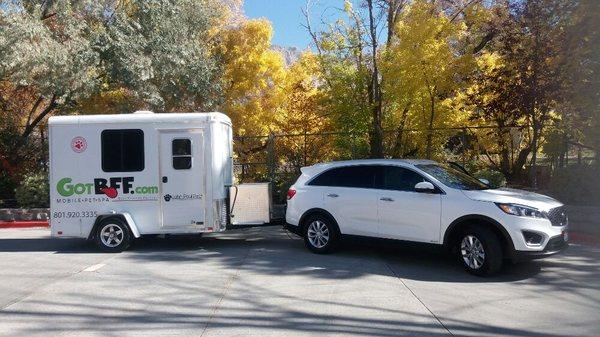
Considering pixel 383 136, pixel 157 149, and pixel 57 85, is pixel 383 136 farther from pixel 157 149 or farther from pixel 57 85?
pixel 57 85

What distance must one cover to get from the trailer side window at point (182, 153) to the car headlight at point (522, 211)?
5592 mm

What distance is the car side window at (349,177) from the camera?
9.41 metres

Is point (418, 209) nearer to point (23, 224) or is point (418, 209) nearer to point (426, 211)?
point (426, 211)

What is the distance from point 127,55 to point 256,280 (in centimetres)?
901

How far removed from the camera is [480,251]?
26.2 ft

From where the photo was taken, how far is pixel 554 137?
1451 centimetres

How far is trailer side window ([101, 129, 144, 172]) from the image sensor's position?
406 inches

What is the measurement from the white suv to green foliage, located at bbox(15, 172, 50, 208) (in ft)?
28.1

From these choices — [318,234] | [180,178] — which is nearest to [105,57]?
[180,178]

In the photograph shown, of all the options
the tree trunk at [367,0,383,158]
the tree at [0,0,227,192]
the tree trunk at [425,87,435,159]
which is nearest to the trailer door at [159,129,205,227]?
the tree at [0,0,227,192]

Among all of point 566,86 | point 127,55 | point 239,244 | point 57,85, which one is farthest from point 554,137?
point 57,85

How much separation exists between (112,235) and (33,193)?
6.31 m

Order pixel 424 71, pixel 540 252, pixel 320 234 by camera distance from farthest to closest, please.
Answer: pixel 424 71, pixel 320 234, pixel 540 252

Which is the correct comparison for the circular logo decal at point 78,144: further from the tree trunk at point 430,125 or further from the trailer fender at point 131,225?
the tree trunk at point 430,125
